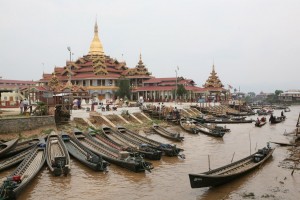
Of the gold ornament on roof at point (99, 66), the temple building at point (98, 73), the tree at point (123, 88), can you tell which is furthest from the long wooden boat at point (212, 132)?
the gold ornament on roof at point (99, 66)

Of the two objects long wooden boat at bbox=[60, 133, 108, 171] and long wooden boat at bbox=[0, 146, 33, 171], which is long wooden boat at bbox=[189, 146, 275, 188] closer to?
long wooden boat at bbox=[60, 133, 108, 171]

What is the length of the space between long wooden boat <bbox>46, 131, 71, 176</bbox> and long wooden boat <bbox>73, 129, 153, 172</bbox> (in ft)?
5.76

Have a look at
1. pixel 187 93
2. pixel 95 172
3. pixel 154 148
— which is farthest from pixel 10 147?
pixel 187 93

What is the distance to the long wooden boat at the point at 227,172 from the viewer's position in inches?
521

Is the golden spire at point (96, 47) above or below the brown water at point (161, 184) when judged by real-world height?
above

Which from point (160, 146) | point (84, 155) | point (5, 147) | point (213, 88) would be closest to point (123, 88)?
point (213, 88)

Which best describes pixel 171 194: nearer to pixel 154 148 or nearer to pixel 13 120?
pixel 154 148

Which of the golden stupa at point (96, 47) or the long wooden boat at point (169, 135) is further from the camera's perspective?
the golden stupa at point (96, 47)

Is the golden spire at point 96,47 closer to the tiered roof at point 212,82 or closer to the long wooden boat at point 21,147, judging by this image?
the tiered roof at point 212,82

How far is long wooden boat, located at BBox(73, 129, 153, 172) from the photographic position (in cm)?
1711

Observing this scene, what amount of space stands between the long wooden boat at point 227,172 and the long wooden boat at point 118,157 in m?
3.92

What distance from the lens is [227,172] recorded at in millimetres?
15969

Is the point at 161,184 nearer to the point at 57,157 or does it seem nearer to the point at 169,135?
the point at 57,157

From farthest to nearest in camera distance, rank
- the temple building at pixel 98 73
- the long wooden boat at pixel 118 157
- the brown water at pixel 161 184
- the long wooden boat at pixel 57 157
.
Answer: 1. the temple building at pixel 98 73
2. the long wooden boat at pixel 118 157
3. the long wooden boat at pixel 57 157
4. the brown water at pixel 161 184
